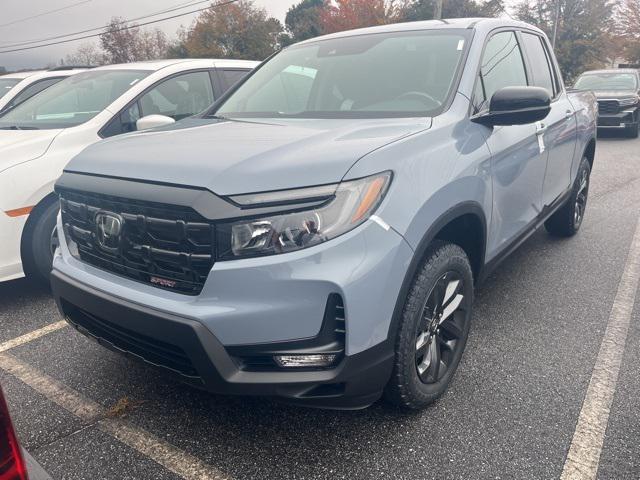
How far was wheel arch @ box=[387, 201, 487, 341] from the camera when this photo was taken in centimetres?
200

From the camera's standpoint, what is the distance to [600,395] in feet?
8.30

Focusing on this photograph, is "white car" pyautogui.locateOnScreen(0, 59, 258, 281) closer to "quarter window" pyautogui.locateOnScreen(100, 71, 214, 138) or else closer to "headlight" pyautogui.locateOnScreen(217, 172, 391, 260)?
"quarter window" pyautogui.locateOnScreen(100, 71, 214, 138)

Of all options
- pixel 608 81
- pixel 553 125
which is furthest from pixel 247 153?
pixel 608 81

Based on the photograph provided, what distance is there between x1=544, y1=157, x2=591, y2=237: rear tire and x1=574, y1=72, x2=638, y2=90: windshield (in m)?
9.81

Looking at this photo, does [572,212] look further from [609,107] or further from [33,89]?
[609,107]

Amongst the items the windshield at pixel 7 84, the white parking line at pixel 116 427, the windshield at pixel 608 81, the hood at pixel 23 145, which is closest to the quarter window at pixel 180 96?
the hood at pixel 23 145

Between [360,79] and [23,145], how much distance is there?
232 centimetres

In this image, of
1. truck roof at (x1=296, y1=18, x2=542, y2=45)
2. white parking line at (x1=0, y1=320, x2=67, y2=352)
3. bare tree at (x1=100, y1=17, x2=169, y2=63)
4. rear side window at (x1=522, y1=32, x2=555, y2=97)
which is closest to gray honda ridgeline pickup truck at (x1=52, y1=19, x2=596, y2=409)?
truck roof at (x1=296, y1=18, x2=542, y2=45)

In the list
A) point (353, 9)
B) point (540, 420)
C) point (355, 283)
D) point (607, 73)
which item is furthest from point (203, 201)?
point (353, 9)

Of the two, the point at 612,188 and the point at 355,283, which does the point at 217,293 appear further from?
the point at 612,188

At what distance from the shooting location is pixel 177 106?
4613mm

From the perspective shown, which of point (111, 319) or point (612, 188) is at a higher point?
point (111, 319)

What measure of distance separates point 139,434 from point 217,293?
0.93 meters

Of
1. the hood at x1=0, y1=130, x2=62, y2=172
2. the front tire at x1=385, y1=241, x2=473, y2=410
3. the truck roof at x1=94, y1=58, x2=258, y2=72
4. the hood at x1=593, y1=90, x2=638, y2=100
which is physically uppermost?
the truck roof at x1=94, y1=58, x2=258, y2=72
